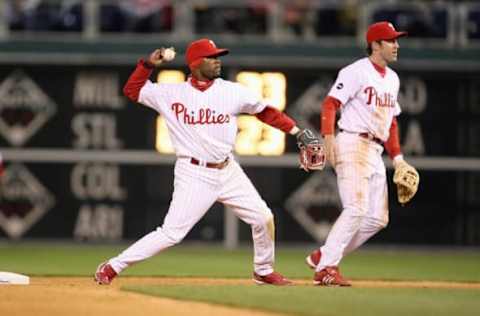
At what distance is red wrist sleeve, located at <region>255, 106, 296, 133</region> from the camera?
1045 centimetres

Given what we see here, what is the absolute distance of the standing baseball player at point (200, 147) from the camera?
1016cm

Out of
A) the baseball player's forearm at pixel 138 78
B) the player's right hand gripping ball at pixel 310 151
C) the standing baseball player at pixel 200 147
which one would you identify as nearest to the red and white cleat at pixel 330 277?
the standing baseball player at pixel 200 147

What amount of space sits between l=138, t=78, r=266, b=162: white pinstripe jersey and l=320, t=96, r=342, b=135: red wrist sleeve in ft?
2.04

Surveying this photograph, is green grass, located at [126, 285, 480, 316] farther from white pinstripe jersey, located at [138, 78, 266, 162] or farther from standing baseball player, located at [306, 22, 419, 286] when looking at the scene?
white pinstripe jersey, located at [138, 78, 266, 162]

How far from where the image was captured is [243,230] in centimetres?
1661

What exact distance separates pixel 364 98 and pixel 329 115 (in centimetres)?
31

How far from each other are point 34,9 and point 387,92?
6866mm

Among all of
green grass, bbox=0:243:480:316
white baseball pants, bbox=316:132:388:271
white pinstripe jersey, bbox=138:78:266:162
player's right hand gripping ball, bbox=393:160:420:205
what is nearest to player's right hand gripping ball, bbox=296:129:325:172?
white baseball pants, bbox=316:132:388:271

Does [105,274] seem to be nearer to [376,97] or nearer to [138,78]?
[138,78]

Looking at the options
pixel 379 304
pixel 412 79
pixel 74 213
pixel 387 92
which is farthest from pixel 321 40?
pixel 379 304

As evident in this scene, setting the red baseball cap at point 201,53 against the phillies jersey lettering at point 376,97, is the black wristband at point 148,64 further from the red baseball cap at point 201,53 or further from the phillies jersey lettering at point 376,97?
the phillies jersey lettering at point 376,97

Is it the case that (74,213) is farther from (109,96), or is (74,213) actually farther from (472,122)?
(472,122)

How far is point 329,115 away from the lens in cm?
1073

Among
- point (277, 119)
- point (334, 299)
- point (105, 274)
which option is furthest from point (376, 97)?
point (105, 274)
